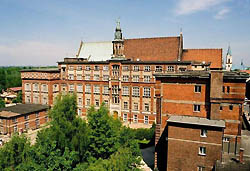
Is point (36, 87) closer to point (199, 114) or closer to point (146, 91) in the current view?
point (146, 91)

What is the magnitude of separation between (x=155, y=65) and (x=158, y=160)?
20743 millimetres

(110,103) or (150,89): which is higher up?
(150,89)

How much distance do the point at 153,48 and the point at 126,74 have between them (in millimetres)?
8249

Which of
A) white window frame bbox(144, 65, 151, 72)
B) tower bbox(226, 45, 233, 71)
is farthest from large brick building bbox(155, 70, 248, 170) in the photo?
tower bbox(226, 45, 233, 71)

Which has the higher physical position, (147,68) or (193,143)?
(147,68)

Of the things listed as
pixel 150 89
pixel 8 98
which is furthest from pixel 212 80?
pixel 8 98

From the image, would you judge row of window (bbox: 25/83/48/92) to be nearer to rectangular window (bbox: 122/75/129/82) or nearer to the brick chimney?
rectangular window (bbox: 122/75/129/82)

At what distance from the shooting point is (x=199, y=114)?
79.6 ft

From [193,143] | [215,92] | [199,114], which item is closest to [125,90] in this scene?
[199,114]

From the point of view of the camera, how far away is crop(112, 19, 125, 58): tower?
45425 mm

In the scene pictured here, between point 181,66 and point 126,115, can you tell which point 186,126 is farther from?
point 126,115

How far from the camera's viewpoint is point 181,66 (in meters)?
39.6

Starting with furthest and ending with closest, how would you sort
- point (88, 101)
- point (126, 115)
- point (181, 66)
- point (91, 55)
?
point (91, 55) < point (88, 101) < point (126, 115) < point (181, 66)

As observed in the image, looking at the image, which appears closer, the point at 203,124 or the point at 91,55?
the point at 203,124
